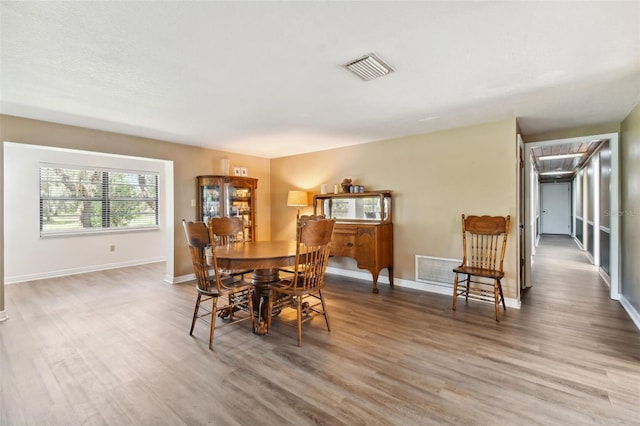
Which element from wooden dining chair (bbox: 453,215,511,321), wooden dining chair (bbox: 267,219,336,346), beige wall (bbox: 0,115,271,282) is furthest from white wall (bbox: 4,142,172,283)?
wooden dining chair (bbox: 453,215,511,321)

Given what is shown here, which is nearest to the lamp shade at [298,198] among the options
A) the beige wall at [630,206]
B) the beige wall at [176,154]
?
the beige wall at [176,154]

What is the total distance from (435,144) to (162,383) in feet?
13.3

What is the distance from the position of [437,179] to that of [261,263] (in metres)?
2.82

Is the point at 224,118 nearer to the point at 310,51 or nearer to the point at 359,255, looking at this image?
the point at 310,51

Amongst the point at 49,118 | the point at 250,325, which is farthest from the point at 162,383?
the point at 49,118

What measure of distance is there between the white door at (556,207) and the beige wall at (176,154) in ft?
37.8

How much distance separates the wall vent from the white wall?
4235 mm

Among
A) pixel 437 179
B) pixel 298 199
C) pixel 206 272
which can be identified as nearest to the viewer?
pixel 206 272

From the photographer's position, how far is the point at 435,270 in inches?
160

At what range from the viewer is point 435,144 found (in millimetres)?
4062

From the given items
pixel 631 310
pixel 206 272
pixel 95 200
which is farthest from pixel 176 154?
pixel 631 310

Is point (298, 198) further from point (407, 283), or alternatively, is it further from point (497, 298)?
point (497, 298)

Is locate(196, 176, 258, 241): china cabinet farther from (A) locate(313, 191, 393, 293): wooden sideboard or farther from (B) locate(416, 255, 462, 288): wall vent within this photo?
(B) locate(416, 255, 462, 288): wall vent

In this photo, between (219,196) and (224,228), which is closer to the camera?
(224,228)
